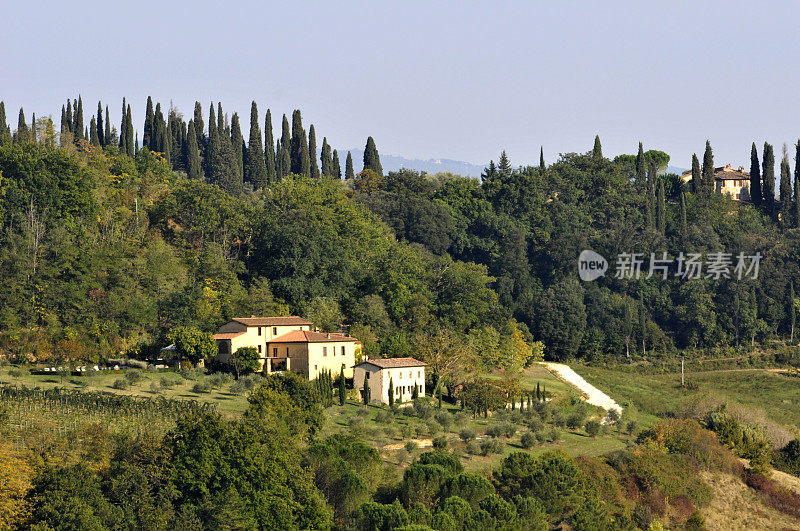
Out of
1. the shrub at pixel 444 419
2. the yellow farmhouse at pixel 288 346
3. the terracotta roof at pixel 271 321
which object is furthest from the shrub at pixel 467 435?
the terracotta roof at pixel 271 321

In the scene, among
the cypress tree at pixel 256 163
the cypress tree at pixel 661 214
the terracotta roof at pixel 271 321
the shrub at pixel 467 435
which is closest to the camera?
the shrub at pixel 467 435

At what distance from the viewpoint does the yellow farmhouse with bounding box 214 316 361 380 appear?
57312 millimetres

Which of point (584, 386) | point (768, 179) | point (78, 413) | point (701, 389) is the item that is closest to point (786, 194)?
point (768, 179)

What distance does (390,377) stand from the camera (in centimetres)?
5594

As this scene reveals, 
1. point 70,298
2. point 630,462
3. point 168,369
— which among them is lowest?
point 630,462

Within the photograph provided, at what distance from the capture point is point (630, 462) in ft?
153

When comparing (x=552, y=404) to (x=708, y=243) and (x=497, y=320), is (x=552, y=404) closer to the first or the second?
(x=497, y=320)

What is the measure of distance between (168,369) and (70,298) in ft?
26.3

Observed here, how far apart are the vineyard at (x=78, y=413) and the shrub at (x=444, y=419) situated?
36.0 feet

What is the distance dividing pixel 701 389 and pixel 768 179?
36.9 metres

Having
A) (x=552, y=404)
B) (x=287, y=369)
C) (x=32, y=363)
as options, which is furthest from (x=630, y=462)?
(x=32, y=363)

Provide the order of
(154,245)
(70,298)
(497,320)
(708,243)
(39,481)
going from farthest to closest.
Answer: (708,243)
(497,320)
(154,245)
(70,298)
(39,481)

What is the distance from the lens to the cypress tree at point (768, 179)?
10369cm

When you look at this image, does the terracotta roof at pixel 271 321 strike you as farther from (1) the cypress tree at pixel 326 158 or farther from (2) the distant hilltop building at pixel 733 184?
(2) the distant hilltop building at pixel 733 184
